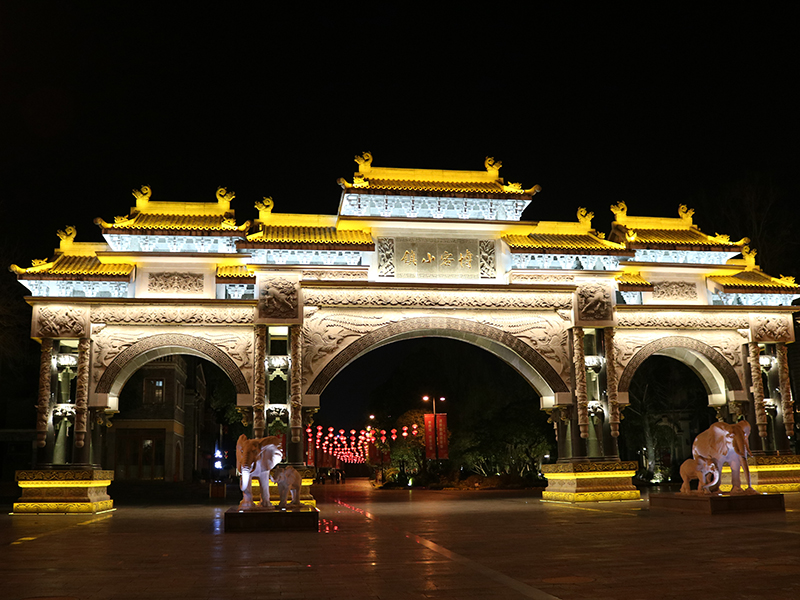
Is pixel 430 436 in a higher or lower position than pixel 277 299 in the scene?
lower

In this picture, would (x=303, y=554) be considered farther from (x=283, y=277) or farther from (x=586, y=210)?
(x=586, y=210)

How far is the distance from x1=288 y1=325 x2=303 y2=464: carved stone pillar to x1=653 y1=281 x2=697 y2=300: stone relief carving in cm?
Answer: 752

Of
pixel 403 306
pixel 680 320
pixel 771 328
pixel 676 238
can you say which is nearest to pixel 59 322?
pixel 403 306

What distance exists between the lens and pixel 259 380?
14.1 meters

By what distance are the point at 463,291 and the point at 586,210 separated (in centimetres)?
356

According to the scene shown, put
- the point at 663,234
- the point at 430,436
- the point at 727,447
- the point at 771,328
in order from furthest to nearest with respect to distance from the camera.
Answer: the point at 430,436
the point at 663,234
the point at 771,328
the point at 727,447

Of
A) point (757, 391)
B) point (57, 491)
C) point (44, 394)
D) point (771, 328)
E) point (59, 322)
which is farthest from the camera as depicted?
point (771, 328)

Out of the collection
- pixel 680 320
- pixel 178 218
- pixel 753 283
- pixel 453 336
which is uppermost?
pixel 178 218

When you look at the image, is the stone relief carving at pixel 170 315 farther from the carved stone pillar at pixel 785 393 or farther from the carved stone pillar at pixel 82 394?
the carved stone pillar at pixel 785 393

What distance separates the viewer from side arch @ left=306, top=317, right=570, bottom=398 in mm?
14438

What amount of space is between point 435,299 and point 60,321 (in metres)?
6.96

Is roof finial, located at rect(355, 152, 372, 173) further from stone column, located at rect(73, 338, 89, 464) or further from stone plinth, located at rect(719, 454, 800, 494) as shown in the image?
stone plinth, located at rect(719, 454, 800, 494)

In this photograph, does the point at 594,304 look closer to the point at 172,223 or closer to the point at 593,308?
the point at 593,308

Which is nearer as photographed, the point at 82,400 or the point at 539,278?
the point at 82,400
